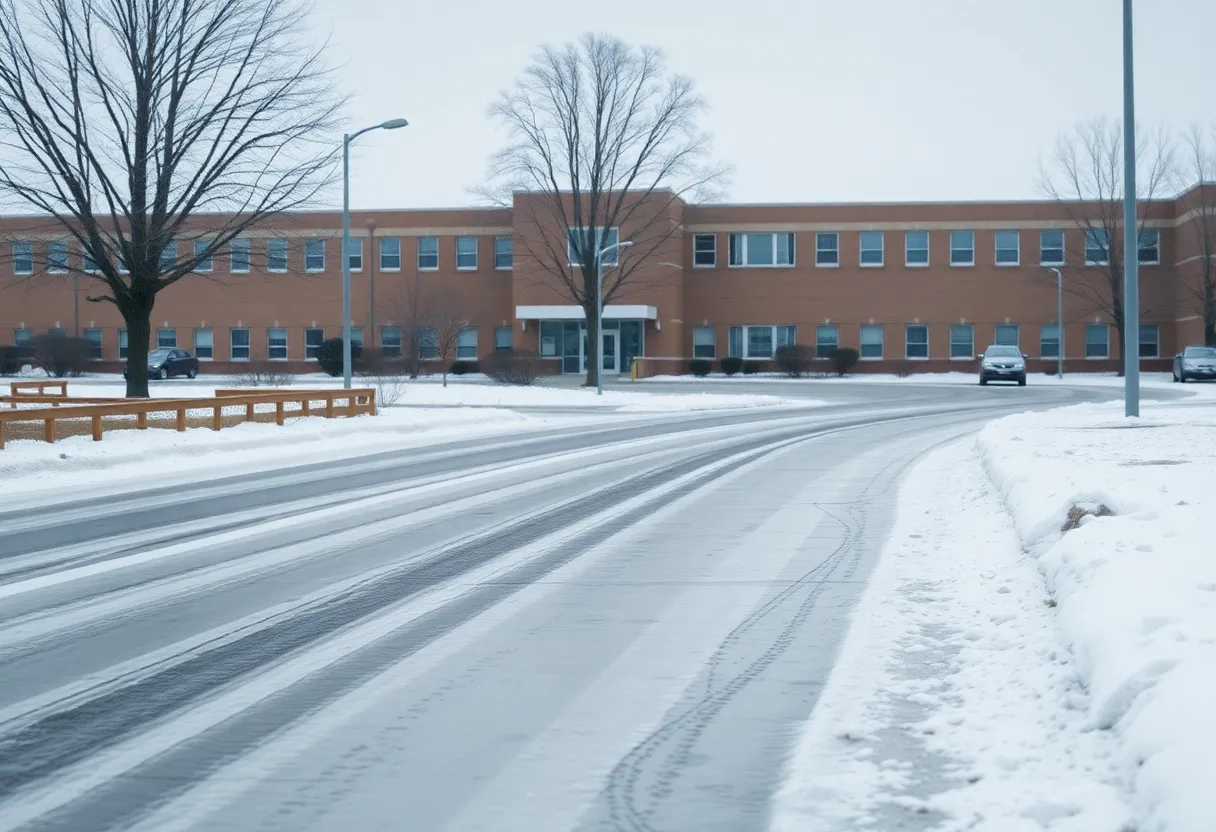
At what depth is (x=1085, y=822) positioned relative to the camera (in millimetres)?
4371

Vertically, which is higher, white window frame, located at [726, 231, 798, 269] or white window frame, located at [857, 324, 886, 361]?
white window frame, located at [726, 231, 798, 269]

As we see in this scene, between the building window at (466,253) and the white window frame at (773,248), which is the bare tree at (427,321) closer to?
the building window at (466,253)

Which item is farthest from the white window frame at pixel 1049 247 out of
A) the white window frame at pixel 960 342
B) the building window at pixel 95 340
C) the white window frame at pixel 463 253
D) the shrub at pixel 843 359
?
the building window at pixel 95 340

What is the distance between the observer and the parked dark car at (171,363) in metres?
66.3

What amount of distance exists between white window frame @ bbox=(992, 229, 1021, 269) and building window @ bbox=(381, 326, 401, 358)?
31.1 metres

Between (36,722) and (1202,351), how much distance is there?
58465 mm

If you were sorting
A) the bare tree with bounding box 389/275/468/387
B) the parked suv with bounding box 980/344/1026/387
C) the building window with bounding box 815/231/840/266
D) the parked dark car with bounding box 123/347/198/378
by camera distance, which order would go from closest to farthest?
the parked suv with bounding box 980/344/1026/387 → the bare tree with bounding box 389/275/468/387 → the parked dark car with bounding box 123/347/198/378 → the building window with bounding box 815/231/840/266

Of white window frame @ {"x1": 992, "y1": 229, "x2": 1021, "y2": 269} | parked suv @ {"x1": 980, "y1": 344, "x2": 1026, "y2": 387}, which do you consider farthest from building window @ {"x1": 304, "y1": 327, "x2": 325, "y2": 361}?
white window frame @ {"x1": 992, "y1": 229, "x2": 1021, "y2": 269}

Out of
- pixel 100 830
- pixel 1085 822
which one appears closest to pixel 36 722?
pixel 100 830

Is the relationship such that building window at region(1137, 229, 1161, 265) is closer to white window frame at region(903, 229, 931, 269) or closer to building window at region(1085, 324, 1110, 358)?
building window at region(1085, 324, 1110, 358)

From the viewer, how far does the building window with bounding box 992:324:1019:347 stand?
70000 mm

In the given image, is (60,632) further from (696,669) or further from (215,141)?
(215,141)

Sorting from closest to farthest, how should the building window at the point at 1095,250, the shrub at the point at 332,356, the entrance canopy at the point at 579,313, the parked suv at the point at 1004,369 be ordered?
the parked suv at the point at 1004,369
the entrance canopy at the point at 579,313
the shrub at the point at 332,356
the building window at the point at 1095,250

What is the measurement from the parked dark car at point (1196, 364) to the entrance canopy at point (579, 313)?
937 inches
